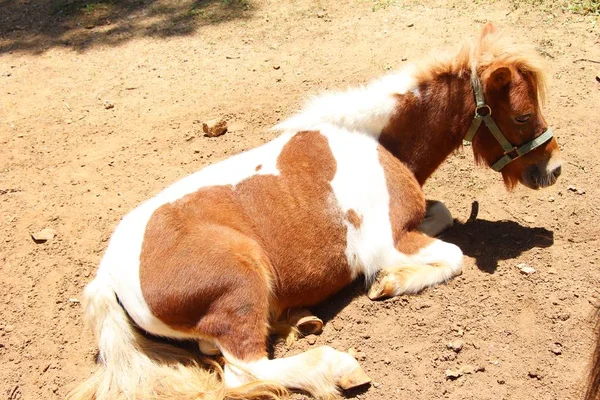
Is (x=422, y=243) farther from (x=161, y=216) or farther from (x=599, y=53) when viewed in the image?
(x=599, y=53)

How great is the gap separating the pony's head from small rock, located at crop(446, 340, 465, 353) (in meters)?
1.42

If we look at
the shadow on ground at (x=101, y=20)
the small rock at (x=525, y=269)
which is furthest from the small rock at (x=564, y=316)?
the shadow on ground at (x=101, y=20)

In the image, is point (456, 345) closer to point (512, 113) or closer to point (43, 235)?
point (512, 113)

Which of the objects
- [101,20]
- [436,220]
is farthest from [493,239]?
[101,20]

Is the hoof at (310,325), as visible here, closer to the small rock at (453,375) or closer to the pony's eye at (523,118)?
the small rock at (453,375)

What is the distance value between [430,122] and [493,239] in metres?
1.01

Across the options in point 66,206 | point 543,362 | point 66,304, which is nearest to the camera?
point 543,362

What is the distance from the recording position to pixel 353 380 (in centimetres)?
363

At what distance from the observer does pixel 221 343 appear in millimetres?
3754

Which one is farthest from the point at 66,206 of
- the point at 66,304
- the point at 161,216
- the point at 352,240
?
the point at 352,240

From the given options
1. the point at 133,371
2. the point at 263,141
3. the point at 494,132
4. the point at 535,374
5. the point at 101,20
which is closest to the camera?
the point at 535,374

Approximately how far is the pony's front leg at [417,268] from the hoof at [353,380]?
70cm

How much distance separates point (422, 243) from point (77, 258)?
8.90 ft

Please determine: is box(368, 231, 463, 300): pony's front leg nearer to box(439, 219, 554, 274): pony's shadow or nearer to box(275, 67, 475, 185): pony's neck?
box(439, 219, 554, 274): pony's shadow
